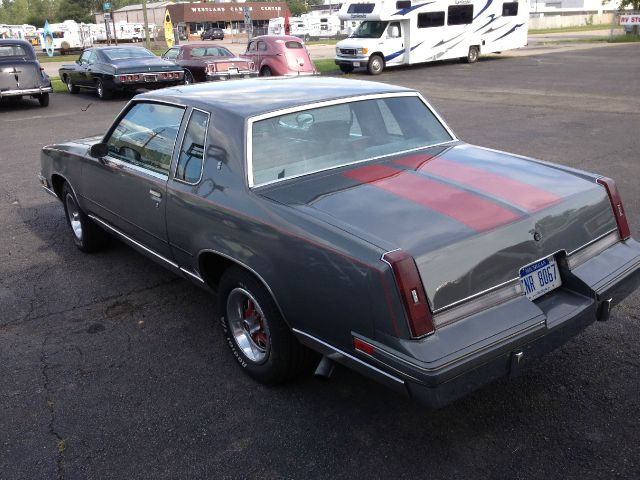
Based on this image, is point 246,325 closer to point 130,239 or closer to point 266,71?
point 130,239

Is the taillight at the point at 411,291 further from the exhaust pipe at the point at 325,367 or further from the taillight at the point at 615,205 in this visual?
the taillight at the point at 615,205

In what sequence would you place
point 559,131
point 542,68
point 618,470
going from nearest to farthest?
point 618,470 → point 559,131 → point 542,68

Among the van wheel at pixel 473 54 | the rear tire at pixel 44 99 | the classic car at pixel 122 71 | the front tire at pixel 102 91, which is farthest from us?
the van wheel at pixel 473 54

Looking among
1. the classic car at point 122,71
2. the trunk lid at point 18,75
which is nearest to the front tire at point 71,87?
the classic car at point 122,71

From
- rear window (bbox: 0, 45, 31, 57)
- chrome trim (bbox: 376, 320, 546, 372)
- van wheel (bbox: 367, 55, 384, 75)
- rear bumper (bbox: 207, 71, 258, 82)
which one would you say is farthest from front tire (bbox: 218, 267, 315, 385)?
van wheel (bbox: 367, 55, 384, 75)

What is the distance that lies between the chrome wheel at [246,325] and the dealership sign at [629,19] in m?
41.4

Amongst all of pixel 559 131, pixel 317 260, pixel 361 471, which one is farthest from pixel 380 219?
pixel 559 131

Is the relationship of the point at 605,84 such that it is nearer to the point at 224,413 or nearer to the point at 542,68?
the point at 542,68

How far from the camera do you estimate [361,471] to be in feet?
9.41

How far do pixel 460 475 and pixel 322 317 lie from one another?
3.13ft

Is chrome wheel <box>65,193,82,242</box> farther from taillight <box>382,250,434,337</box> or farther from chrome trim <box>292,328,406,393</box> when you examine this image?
taillight <box>382,250,434,337</box>

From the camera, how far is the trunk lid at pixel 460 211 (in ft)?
9.19

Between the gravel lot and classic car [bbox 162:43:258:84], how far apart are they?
48.0ft

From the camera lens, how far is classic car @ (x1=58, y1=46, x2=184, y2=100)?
17.4 m
